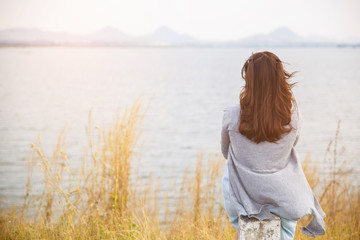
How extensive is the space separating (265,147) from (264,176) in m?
0.19

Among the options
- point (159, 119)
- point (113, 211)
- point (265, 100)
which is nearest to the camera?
point (265, 100)

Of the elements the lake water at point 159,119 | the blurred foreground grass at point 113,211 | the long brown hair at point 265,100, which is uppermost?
the long brown hair at point 265,100

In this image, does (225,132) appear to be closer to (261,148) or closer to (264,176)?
(261,148)

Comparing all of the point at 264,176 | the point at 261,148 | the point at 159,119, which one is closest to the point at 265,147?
the point at 261,148

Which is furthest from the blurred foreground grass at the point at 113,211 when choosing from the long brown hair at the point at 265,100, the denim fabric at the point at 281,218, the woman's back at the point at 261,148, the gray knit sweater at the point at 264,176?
the long brown hair at the point at 265,100

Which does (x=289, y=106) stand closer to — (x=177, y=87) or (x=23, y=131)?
(x=23, y=131)

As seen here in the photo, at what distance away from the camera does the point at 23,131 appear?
47.5ft

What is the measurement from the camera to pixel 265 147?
8.48ft

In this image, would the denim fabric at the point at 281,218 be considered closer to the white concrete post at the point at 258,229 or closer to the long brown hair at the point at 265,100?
the white concrete post at the point at 258,229

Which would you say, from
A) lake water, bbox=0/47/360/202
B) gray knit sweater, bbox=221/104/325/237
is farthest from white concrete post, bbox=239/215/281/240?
lake water, bbox=0/47/360/202

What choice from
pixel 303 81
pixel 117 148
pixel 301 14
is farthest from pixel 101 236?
pixel 301 14

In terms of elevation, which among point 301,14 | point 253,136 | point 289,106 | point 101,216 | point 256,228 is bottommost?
point 101,216

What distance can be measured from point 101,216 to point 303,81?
3057cm

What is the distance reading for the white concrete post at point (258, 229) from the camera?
2652 mm
